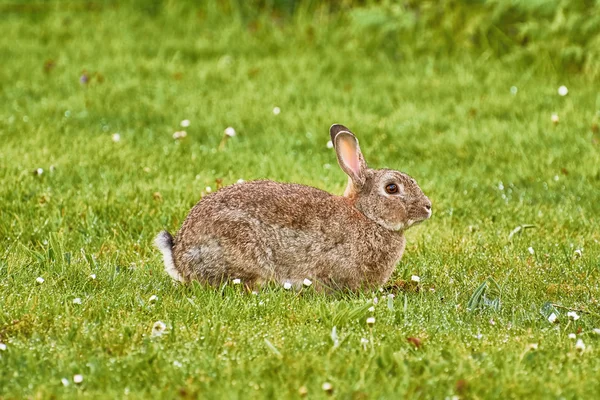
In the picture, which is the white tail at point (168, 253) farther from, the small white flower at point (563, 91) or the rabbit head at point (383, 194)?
the small white flower at point (563, 91)

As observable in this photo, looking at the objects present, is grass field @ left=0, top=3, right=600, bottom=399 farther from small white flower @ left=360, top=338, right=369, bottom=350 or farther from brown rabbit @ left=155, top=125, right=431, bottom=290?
brown rabbit @ left=155, top=125, right=431, bottom=290

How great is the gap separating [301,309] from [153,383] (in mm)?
1328

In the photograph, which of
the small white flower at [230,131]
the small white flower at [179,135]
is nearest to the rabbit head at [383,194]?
the small white flower at [230,131]

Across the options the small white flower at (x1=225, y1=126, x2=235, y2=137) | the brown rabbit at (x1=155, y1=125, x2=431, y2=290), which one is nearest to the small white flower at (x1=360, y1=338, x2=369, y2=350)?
the brown rabbit at (x1=155, y1=125, x2=431, y2=290)

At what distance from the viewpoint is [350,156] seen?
700 cm

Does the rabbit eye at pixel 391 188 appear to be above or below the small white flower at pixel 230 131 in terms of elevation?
above

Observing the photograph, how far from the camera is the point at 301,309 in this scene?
6090 millimetres

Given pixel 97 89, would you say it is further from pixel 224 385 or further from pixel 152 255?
pixel 224 385

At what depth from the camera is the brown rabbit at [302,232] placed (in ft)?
21.2

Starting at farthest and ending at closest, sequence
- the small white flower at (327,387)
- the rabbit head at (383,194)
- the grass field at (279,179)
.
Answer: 1. the rabbit head at (383,194)
2. the grass field at (279,179)
3. the small white flower at (327,387)

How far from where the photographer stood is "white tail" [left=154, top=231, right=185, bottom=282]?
21.8 feet

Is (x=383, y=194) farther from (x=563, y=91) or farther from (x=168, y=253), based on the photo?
(x=563, y=91)

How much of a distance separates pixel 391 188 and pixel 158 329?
2080mm

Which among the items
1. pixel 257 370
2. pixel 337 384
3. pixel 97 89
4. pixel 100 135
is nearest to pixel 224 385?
pixel 257 370
